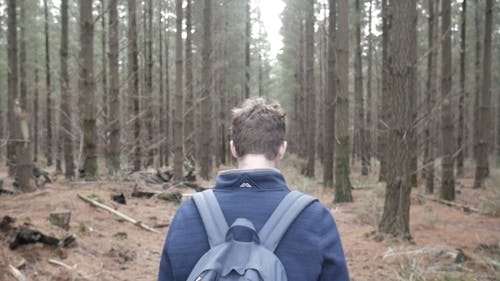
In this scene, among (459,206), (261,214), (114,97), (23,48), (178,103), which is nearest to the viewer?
(261,214)

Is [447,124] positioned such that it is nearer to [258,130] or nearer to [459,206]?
[459,206]

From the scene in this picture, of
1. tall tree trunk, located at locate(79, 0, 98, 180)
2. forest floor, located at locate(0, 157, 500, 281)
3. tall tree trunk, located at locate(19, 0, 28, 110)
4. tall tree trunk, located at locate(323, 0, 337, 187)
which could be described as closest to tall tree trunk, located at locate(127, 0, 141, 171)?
tall tree trunk, located at locate(79, 0, 98, 180)

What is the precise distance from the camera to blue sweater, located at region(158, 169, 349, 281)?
5.94ft

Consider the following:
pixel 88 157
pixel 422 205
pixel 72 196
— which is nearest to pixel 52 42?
pixel 88 157

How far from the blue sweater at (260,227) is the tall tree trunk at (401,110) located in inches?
244

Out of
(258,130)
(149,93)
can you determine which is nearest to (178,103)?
(149,93)

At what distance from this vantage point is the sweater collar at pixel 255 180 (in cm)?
192

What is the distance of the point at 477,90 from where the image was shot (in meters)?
24.1

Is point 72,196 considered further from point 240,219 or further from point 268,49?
point 268,49

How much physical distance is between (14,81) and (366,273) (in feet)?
36.8

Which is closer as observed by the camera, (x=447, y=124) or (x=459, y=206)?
(x=459, y=206)

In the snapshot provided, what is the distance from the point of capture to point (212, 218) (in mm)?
1845

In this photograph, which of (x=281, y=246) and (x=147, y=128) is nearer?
(x=281, y=246)

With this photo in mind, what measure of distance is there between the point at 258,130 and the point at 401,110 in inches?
246
